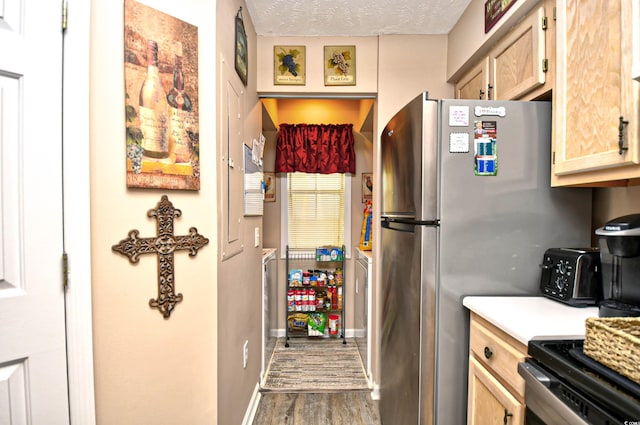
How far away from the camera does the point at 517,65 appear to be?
1350 mm

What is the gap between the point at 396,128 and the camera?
4.98 feet

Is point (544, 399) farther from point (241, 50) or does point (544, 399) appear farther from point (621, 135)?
point (241, 50)

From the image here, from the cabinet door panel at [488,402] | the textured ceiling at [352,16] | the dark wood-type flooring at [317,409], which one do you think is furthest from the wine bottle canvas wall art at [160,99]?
the dark wood-type flooring at [317,409]

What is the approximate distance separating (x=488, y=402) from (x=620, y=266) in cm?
66

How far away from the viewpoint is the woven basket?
0.62 metres

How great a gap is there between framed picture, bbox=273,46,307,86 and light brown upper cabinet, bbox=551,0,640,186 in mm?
1411

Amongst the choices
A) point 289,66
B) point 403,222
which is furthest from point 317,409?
point 289,66

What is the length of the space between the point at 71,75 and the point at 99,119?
0.48ft

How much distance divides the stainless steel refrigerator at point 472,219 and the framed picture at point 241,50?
3.29 ft

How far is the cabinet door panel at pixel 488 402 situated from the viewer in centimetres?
91

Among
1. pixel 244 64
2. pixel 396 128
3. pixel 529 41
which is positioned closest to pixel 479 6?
pixel 529 41

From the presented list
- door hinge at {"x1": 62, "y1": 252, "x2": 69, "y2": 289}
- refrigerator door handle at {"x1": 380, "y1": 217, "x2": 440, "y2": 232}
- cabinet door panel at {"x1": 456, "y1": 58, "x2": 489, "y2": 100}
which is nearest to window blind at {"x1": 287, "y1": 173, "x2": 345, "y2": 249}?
refrigerator door handle at {"x1": 380, "y1": 217, "x2": 440, "y2": 232}

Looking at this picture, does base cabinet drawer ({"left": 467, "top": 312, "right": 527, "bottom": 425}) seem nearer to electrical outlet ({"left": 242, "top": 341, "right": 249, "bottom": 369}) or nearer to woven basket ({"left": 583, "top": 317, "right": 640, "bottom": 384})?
woven basket ({"left": 583, "top": 317, "right": 640, "bottom": 384})

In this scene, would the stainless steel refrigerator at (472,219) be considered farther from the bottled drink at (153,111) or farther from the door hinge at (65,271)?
the door hinge at (65,271)
